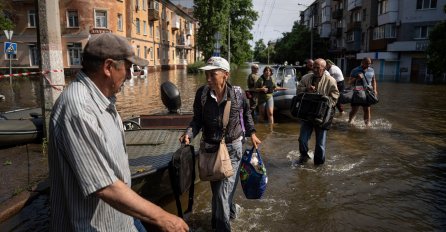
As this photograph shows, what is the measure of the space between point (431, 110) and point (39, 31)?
14168mm

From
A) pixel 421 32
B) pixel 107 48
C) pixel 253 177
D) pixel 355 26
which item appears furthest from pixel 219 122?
pixel 355 26

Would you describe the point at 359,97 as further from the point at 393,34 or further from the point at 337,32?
the point at 337,32

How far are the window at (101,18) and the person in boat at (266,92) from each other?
2649 centimetres

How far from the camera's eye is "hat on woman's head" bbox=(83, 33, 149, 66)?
6.24 ft

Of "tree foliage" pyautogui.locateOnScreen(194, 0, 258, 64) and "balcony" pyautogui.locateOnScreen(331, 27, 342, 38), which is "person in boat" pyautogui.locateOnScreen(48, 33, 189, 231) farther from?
"balcony" pyautogui.locateOnScreen(331, 27, 342, 38)

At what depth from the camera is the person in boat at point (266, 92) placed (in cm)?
1045

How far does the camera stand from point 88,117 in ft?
5.80

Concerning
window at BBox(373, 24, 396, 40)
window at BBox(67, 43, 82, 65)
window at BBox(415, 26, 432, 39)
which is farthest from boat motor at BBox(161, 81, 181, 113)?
window at BBox(373, 24, 396, 40)

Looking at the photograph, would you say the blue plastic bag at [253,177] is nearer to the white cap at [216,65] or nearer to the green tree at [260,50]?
the white cap at [216,65]

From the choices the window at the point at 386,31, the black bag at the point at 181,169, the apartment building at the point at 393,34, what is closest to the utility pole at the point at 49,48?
the black bag at the point at 181,169

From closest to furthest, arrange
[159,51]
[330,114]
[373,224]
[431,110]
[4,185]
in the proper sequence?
[373,224] < [4,185] < [330,114] < [431,110] < [159,51]

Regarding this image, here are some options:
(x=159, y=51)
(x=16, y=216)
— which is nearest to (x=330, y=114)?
(x=16, y=216)

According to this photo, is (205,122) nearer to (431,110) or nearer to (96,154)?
(96,154)

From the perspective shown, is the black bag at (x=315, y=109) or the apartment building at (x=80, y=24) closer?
the black bag at (x=315, y=109)
